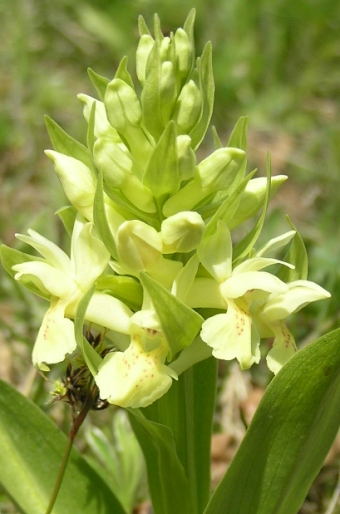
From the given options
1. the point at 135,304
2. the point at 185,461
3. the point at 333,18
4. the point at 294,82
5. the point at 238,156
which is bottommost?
the point at 294,82

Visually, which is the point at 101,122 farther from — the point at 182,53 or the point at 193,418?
the point at 193,418

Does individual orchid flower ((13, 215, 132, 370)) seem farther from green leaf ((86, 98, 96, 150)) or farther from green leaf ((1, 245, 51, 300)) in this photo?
green leaf ((86, 98, 96, 150))

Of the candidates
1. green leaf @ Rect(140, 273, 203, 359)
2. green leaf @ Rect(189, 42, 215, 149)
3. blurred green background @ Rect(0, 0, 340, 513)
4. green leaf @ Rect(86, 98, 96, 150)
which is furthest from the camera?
blurred green background @ Rect(0, 0, 340, 513)

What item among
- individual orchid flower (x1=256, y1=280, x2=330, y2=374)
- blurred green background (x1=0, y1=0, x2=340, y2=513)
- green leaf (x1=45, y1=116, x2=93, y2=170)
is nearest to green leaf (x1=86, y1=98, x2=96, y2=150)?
green leaf (x1=45, y1=116, x2=93, y2=170)

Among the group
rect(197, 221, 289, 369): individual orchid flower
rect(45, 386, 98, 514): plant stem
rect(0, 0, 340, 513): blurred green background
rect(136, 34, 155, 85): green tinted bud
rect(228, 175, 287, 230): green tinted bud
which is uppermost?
rect(136, 34, 155, 85): green tinted bud

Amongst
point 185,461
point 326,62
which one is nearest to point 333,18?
point 326,62

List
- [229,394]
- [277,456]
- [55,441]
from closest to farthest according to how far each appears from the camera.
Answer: [277,456] < [55,441] < [229,394]

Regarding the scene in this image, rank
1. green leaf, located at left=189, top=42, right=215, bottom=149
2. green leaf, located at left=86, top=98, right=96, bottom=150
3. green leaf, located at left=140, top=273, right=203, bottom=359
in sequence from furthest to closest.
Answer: green leaf, located at left=189, top=42, right=215, bottom=149 → green leaf, located at left=86, top=98, right=96, bottom=150 → green leaf, located at left=140, top=273, right=203, bottom=359

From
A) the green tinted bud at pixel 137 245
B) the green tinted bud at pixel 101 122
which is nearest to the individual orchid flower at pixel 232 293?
the green tinted bud at pixel 137 245

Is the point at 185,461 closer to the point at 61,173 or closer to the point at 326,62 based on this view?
the point at 61,173
